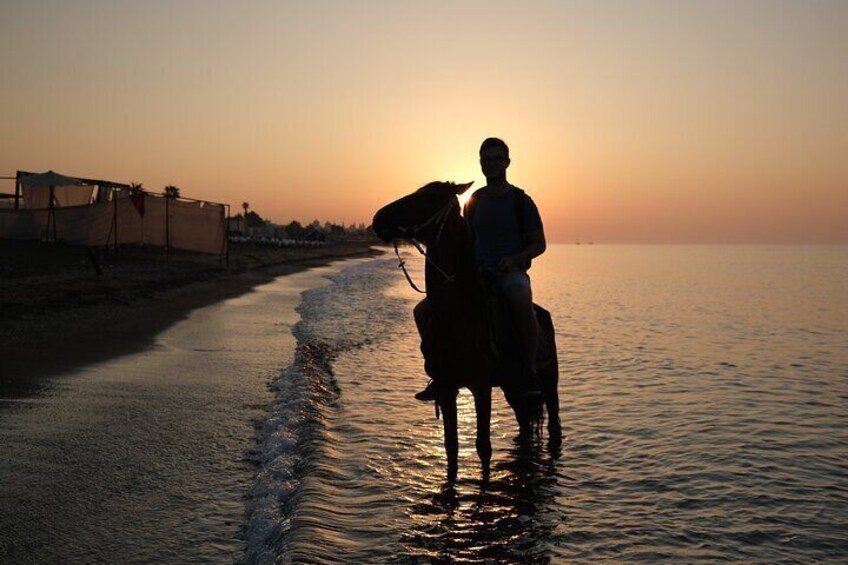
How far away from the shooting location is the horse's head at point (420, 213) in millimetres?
5930

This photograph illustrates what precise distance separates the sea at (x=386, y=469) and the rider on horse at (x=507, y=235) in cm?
140

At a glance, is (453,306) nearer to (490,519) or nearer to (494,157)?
(494,157)

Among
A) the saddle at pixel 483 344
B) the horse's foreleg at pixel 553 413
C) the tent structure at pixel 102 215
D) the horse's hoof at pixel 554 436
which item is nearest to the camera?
the saddle at pixel 483 344

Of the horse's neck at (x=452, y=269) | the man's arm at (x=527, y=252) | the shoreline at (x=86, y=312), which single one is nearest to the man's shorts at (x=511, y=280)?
the man's arm at (x=527, y=252)

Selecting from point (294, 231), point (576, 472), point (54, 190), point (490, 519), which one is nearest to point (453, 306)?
point (490, 519)

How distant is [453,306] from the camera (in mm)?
6414

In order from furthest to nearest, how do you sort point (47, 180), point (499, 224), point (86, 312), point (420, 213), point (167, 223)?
1. point (167, 223)
2. point (47, 180)
3. point (86, 312)
4. point (499, 224)
5. point (420, 213)

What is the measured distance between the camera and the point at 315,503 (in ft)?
21.2

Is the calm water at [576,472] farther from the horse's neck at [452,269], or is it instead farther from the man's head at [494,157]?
the man's head at [494,157]

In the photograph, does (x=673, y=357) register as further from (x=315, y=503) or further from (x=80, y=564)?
(x=80, y=564)

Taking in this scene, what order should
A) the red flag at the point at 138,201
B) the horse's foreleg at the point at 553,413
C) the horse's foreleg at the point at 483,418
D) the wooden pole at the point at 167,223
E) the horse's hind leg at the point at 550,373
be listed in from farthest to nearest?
the wooden pole at the point at 167,223
the red flag at the point at 138,201
the horse's foreleg at the point at 553,413
the horse's hind leg at the point at 550,373
the horse's foreleg at the point at 483,418

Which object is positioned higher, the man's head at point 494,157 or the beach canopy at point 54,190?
the beach canopy at point 54,190

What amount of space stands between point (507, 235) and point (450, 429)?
6.75 ft

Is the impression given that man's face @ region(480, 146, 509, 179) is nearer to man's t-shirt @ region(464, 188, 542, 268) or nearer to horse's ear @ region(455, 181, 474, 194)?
man's t-shirt @ region(464, 188, 542, 268)
